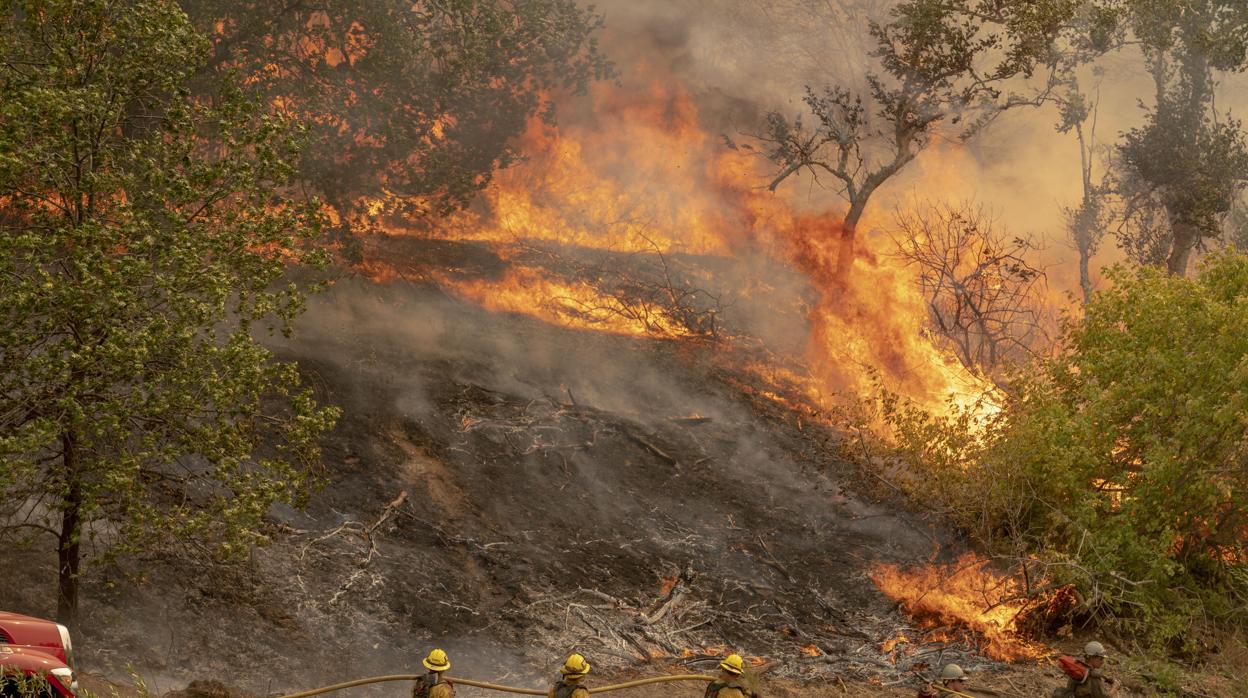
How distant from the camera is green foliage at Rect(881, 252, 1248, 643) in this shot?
17328 mm

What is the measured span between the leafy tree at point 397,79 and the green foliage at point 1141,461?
13.9 metres

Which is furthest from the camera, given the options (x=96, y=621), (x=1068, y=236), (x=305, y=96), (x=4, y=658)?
(x=1068, y=236)

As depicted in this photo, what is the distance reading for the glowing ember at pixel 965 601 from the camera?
58.8 feet

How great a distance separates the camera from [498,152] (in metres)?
27.8

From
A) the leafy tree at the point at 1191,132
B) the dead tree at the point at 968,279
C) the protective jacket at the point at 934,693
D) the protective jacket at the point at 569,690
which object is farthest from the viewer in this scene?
the leafy tree at the point at 1191,132

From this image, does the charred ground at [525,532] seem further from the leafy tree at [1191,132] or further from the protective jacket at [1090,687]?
the leafy tree at [1191,132]

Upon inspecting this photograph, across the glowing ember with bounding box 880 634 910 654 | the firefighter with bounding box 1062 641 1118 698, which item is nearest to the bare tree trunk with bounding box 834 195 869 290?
the glowing ember with bounding box 880 634 910 654

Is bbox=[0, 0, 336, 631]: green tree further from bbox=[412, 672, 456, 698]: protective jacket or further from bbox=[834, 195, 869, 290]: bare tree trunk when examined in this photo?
bbox=[834, 195, 869, 290]: bare tree trunk

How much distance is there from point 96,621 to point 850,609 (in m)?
11.2

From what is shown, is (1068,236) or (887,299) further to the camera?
Result: (1068,236)

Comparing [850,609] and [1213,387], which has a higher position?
[1213,387]

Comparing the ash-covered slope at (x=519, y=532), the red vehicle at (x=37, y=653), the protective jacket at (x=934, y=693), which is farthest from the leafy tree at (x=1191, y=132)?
the red vehicle at (x=37, y=653)

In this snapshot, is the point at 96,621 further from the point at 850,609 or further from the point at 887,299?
the point at 887,299

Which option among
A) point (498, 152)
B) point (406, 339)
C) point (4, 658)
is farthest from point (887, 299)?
point (4, 658)
